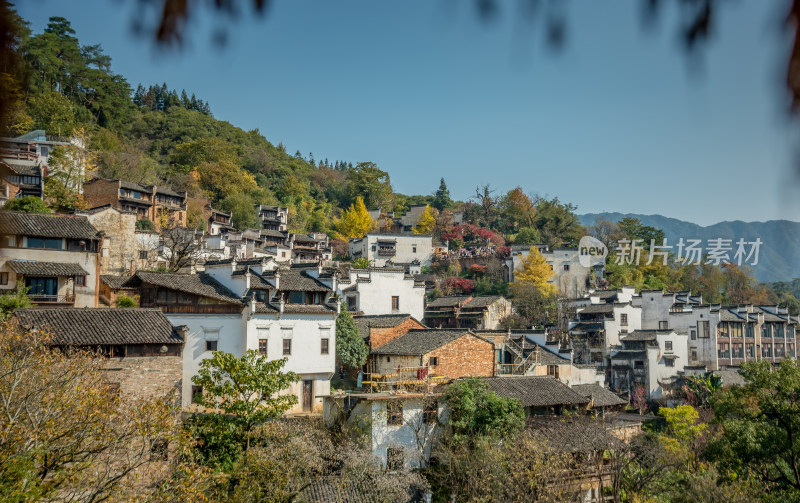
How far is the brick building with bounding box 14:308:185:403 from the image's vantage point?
13.8 meters

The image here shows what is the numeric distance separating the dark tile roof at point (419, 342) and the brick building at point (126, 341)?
775 cm

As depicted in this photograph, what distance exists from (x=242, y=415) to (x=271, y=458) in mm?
1764

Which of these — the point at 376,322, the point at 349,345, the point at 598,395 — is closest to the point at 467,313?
the point at 376,322

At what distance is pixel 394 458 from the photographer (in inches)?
628

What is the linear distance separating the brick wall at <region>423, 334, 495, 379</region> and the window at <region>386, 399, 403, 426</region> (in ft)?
9.42

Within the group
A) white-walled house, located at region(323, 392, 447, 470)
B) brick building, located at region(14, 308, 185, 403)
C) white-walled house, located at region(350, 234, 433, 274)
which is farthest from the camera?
white-walled house, located at region(350, 234, 433, 274)

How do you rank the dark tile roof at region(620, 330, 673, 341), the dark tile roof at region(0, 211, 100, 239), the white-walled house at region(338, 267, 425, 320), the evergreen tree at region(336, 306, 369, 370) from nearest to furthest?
1. the dark tile roof at region(0, 211, 100, 239)
2. the evergreen tree at region(336, 306, 369, 370)
3. the white-walled house at region(338, 267, 425, 320)
4. the dark tile roof at region(620, 330, 673, 341)

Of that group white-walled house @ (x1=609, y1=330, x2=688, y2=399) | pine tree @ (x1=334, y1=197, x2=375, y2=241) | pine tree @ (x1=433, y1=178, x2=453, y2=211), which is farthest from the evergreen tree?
pine tree @ (x1=433, y1=178, x2=453, y2=211)

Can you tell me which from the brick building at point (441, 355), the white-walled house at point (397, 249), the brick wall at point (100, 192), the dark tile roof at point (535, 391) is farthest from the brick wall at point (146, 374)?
the white-walled house at point (397, 249)

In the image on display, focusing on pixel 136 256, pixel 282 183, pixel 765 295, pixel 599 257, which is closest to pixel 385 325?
pixel 136 256

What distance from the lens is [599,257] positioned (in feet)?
144

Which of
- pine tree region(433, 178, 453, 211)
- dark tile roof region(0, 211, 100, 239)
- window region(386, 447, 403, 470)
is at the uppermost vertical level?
pine tree region(433, 178, 453, 211)

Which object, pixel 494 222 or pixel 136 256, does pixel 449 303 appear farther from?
pixel 494 222

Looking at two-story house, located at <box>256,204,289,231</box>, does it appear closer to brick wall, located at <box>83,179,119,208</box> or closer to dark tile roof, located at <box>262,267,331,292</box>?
brick wall, located at <box>83,179,119,208</box>
